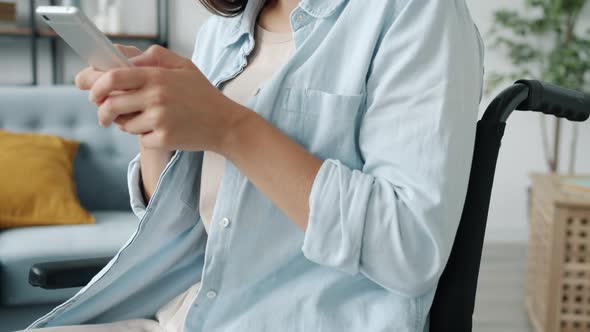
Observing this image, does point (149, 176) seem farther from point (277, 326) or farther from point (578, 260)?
point (578, 260)

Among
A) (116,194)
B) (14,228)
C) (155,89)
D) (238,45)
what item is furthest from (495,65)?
(155,89)

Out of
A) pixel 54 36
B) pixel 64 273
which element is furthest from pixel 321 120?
pixel 54 36

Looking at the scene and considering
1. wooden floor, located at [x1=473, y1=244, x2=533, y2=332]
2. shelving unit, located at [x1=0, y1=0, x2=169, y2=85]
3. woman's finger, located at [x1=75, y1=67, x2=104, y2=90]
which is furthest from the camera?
shelving unit, located at [x1=0, y1=0, x2=169, y2=85]

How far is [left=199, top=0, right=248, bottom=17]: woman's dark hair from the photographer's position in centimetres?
98

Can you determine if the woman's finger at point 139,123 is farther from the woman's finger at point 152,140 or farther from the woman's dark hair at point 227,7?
the woman's dark hair at point 227,7

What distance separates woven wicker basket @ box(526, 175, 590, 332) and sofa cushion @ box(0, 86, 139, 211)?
1.48 meters

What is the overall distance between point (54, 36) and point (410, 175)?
3.46 meters

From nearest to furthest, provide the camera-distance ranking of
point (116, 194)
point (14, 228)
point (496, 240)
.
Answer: point (14, 228) → point (116, 194) → point (496, 240)

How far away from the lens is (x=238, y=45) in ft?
3.04

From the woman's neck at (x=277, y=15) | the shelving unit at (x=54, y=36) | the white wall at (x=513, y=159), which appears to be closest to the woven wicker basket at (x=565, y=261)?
the woman's neck at (x=277, y=15)

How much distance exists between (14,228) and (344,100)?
1787mm

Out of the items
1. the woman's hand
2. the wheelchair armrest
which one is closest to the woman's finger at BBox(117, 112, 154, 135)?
the woman's hand

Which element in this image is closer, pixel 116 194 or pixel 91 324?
pixel 91 324

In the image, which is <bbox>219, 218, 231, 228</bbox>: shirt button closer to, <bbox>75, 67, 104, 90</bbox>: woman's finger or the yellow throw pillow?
<bbox>75, 67, 104, 90</bbox>: woman's finger
